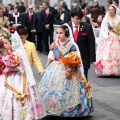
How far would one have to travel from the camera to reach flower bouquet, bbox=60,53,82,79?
9.41 meters

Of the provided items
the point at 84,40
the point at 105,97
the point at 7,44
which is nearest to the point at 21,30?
the point at 7,44

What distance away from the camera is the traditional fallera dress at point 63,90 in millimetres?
9391

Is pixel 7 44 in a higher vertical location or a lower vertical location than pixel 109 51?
higher

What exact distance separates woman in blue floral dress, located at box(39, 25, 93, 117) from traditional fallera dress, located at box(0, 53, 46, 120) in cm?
60

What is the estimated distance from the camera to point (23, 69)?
28.9ft

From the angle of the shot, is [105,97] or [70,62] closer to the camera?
[70,62]

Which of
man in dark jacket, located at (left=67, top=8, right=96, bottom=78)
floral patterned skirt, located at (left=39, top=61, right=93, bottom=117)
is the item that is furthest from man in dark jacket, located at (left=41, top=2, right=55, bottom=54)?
floral patterned skirt, located at (left=39, top=61, right=93, bottom=117)

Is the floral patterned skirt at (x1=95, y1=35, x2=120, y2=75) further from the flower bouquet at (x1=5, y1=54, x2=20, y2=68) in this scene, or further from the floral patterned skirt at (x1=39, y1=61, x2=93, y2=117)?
the flower bouquet at (x1=5, y1=54, x2=20, y2=68)

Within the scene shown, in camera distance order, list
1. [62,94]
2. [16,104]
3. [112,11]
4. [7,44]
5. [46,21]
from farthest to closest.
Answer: [46,21]
[112,11]
[62,94]
[7,44]
[16,104]

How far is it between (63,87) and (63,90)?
0.16ft

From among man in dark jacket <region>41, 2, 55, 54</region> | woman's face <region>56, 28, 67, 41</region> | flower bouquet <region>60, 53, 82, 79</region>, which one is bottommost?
man in dark jacket <region>41, 2, 55, 54</region>

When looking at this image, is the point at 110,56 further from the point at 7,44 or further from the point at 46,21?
the point at 46,21

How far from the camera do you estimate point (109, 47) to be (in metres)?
14.9

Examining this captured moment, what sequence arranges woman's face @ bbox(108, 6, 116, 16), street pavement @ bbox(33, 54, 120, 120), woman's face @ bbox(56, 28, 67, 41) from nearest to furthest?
woman's face @ bbox(56, 28, 67, 41) < street pavement @ bbox(33, 54, 120, 120) < woman's face @ bbox(108, 6, 116, 16)
